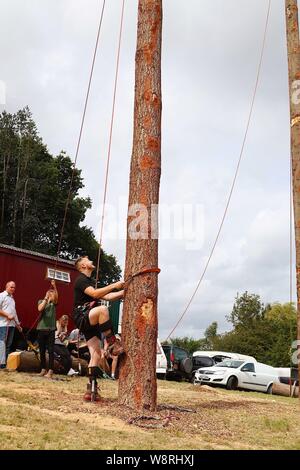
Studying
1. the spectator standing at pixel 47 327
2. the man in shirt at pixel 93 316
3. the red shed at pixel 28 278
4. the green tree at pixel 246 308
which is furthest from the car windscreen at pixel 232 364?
the green tree at pixel 246 308

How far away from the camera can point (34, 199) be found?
138 feet

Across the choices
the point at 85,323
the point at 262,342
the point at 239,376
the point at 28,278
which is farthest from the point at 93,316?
the point at 262,342

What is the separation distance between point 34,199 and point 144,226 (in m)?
36.3

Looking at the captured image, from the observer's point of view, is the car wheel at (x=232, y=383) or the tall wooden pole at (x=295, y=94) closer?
the tall wooden pole at (x=295, y=94)

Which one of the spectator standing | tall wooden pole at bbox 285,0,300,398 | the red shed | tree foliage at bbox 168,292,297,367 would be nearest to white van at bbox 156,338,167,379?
the red shed

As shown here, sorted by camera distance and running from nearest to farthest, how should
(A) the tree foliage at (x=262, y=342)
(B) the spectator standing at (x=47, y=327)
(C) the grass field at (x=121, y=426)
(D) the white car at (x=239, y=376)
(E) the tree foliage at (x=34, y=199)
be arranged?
(C) the grass field at (x=121, y=426) → (B) the spectator standing at (x=47, y=327) → (D) the white car at (x=239, y=376) → (E) the tree foliage at (x=34, y=199) → (A) the tree foliage at (x=262, y=342)

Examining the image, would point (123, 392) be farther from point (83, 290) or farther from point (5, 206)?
point (5, 206)

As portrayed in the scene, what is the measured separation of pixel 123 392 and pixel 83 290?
51.2 inches

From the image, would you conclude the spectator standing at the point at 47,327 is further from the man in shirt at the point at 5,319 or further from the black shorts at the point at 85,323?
the black shorts at the point at 85,323

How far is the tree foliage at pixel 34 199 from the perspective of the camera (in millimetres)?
40750

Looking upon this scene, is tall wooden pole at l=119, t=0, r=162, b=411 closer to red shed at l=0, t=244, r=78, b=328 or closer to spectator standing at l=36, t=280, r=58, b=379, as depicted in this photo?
spectator standing at l=36, t=280, r=58, b=379

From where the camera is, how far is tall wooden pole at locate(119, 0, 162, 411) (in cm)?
654
